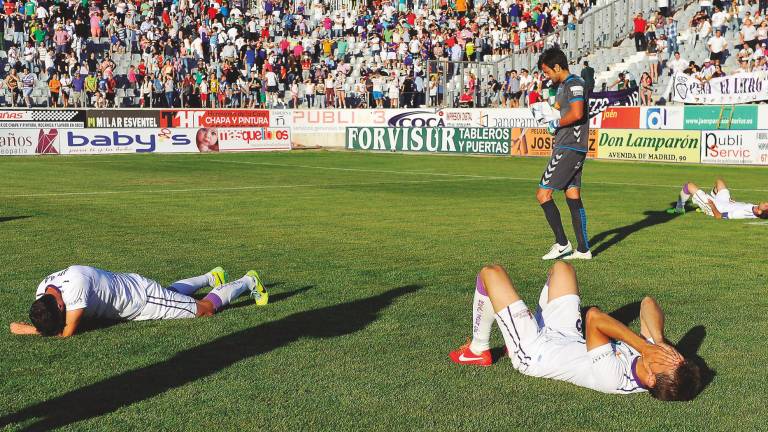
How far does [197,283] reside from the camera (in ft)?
29.8

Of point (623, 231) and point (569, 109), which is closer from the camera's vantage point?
point (569, 109)

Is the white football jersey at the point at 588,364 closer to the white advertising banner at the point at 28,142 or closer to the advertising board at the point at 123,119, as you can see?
the white advertising banner at the point at 28,142

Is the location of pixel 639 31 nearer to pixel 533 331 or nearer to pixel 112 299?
pixel 112 299

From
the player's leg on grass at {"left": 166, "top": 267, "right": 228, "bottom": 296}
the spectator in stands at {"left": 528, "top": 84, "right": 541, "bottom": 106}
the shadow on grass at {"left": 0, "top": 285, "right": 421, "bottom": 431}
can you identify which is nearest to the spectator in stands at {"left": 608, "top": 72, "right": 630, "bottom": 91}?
the spectator in stands at {"left": 528, "top": 84, "right": 541, "bottom": 106}

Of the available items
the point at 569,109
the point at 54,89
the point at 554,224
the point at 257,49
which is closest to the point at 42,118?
the point at 54,89

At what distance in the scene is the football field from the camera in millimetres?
5809

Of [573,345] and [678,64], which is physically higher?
[678,64]

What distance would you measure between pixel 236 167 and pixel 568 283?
2593 centimetres

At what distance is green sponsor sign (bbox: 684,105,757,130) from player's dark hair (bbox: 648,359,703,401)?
3025 cm

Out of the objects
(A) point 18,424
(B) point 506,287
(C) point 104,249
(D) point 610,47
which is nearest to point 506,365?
(B) point 506,287

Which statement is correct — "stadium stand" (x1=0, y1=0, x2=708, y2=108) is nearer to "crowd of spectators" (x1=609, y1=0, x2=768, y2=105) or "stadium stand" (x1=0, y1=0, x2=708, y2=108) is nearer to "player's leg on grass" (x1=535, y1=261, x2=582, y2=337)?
"crowd of spectators" (x1=609, y1=0, x2=768, y2=105)

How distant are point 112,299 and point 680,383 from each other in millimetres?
4508

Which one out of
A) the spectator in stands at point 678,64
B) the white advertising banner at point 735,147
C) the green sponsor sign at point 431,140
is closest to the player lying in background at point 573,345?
the white advertising banner at point 735,147

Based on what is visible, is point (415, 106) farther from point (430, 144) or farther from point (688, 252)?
point (688, 252)
